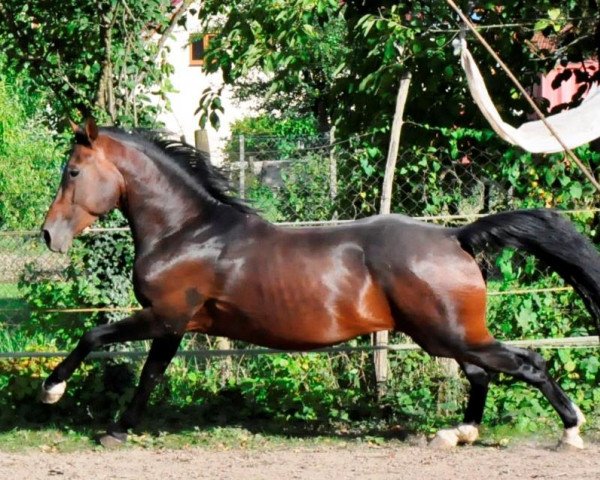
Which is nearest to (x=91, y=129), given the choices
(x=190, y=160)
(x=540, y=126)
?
(x=190, y=160)

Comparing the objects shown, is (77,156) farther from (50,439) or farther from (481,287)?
(481,287)

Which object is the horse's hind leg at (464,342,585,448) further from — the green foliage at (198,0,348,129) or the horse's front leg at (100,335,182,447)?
the green foliage at (198,0,348,129)

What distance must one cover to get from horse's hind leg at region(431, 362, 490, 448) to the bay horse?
1 cm

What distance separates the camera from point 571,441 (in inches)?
276

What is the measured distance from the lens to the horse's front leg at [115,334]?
7059 mm

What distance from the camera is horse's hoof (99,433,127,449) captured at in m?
7.31

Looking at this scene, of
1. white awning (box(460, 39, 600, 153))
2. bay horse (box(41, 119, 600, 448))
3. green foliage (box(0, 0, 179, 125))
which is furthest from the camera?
green foliage (box(0, 0, 179, 125))

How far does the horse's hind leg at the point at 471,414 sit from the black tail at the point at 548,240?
0.80 m

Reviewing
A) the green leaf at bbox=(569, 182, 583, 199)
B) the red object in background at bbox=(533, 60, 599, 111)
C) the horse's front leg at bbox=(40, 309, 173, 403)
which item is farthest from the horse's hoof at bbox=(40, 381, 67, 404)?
the red object in background at bbox=(533, 60, 599, 111)

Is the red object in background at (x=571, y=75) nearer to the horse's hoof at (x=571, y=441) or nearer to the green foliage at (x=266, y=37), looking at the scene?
the green foliage at (x=266, y=37)

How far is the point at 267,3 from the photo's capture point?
9727 mm

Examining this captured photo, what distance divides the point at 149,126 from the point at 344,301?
285cm

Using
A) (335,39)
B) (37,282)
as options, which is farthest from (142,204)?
(335,39)

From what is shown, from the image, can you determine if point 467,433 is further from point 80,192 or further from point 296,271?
point 80,192
